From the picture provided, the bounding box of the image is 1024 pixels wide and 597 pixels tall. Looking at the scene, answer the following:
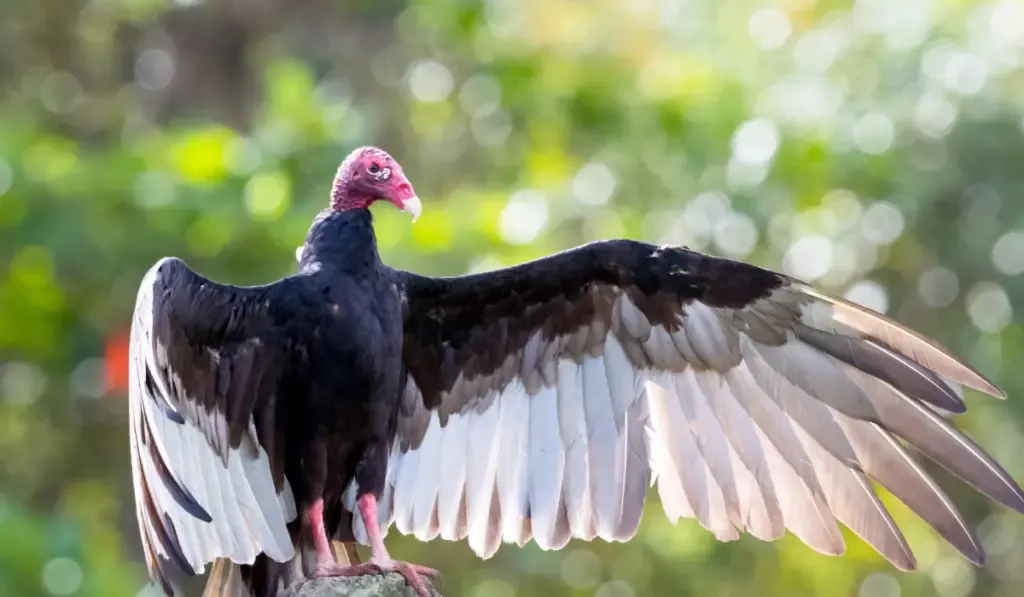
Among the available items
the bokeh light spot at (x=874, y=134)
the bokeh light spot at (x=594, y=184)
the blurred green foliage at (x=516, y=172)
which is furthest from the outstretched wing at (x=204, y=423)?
the bokeh light spot at (x=874, y=134)

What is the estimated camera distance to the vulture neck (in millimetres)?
3135

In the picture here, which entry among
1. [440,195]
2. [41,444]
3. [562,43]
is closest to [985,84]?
[562,43]

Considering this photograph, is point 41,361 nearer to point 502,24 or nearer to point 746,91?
point 502,24

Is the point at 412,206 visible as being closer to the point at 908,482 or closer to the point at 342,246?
the point at 342,246

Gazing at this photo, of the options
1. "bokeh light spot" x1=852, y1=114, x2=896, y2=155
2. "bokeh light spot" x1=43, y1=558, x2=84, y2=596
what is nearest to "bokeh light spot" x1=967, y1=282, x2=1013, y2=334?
"bokeh light spot" x1=852, y1=114, x2=896, y2=155

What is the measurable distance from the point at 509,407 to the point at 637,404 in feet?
1.07

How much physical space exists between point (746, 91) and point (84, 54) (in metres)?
3.65

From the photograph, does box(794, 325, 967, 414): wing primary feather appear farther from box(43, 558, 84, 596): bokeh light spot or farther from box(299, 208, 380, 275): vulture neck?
box(43, 558, 84, 596): bokeh light spot

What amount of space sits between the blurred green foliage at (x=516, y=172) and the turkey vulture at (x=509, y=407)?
2.26 m

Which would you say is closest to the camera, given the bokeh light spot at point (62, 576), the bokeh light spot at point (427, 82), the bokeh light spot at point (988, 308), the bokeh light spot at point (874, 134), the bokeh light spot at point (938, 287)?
the bokeh light spot at point (62, 576)

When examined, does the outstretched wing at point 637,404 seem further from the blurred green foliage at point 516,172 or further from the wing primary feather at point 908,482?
the blurred green foliage at point 516,172

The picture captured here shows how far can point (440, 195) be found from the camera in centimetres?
805

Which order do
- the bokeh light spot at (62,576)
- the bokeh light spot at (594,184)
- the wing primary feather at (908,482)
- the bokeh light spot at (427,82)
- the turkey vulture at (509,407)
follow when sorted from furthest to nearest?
the bokeh light spot at (427,82)
the bokeh light spot at (594,184)
the bokeh light spot at (62,576)
the wing primary feather at (908,482)
the turkey vulture at (509,407)

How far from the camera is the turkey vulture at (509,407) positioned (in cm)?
298
